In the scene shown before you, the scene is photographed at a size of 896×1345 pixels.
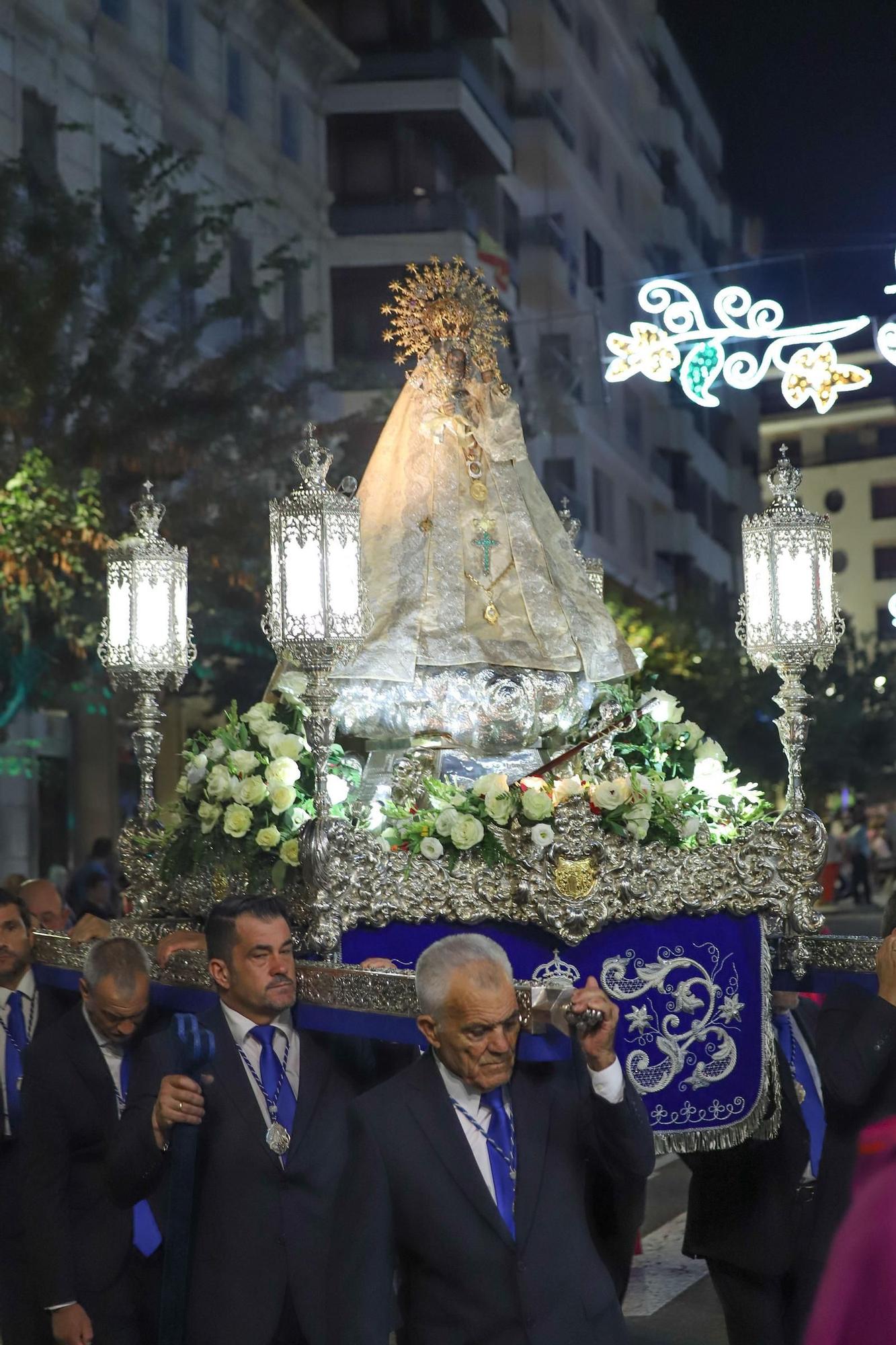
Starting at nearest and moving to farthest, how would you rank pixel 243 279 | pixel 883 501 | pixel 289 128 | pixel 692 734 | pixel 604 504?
pixel 692 734 → pixel 243 279 → pixel 289 128 → pixel 604 504 → pixel 883 501

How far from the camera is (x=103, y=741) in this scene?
22.9m

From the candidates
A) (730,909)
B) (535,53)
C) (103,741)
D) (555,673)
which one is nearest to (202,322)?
(103,741)

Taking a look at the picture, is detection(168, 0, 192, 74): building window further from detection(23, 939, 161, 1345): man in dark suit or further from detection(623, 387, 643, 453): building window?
detection(23, 939, 161, 1345): man in dark suit

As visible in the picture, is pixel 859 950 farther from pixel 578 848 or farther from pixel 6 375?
pixel 6 375

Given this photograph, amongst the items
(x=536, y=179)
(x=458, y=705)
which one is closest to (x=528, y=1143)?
(x=458, y=705)

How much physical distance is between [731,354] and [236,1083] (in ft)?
20.9

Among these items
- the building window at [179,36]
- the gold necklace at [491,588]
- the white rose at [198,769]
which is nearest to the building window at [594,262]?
the building window at [179,36]

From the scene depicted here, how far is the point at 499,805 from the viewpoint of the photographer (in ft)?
20.5

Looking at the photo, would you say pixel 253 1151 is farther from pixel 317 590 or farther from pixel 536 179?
pixel 536 179

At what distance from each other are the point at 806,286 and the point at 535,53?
12.9 metres

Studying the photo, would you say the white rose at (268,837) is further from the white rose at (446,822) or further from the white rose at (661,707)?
the white rose at (661,707)

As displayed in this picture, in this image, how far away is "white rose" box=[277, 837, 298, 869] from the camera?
6629 mm

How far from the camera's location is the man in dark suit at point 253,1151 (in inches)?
171

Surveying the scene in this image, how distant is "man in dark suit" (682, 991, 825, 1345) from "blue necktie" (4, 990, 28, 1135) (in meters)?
2.09
